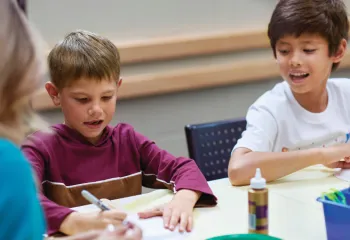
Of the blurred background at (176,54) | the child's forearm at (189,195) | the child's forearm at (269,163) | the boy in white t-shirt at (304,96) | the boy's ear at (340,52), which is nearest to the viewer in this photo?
the child's forearm at (189,195)

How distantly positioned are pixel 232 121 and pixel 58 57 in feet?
2.27

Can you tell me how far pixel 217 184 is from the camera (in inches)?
72.5

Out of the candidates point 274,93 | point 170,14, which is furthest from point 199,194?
point 170,14

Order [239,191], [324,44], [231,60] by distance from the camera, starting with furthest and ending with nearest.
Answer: [231,60], [324,44], [239,191]

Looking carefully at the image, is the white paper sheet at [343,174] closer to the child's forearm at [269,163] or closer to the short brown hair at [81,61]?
the child's forearm at [269,163]

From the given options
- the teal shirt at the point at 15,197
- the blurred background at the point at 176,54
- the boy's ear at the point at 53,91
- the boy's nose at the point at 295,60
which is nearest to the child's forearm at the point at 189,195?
the boy's ear at the point at 53,91

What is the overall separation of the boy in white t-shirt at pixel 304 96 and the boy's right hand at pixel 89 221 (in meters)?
0.64

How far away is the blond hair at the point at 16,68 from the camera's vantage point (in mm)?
877

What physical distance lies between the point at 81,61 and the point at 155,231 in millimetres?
552

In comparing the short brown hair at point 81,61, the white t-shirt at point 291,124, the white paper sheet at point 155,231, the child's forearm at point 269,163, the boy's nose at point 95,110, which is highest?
the short brown hair at point 81,61

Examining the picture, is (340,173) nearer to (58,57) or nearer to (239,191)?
(239,191)

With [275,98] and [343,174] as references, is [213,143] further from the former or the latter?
[343,174]

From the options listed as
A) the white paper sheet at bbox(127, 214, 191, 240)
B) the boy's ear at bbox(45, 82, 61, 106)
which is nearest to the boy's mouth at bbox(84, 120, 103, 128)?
the boy's ear at bbox(45, 82, 61, 106)

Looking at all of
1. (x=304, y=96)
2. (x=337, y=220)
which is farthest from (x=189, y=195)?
(x=304, y=96)
